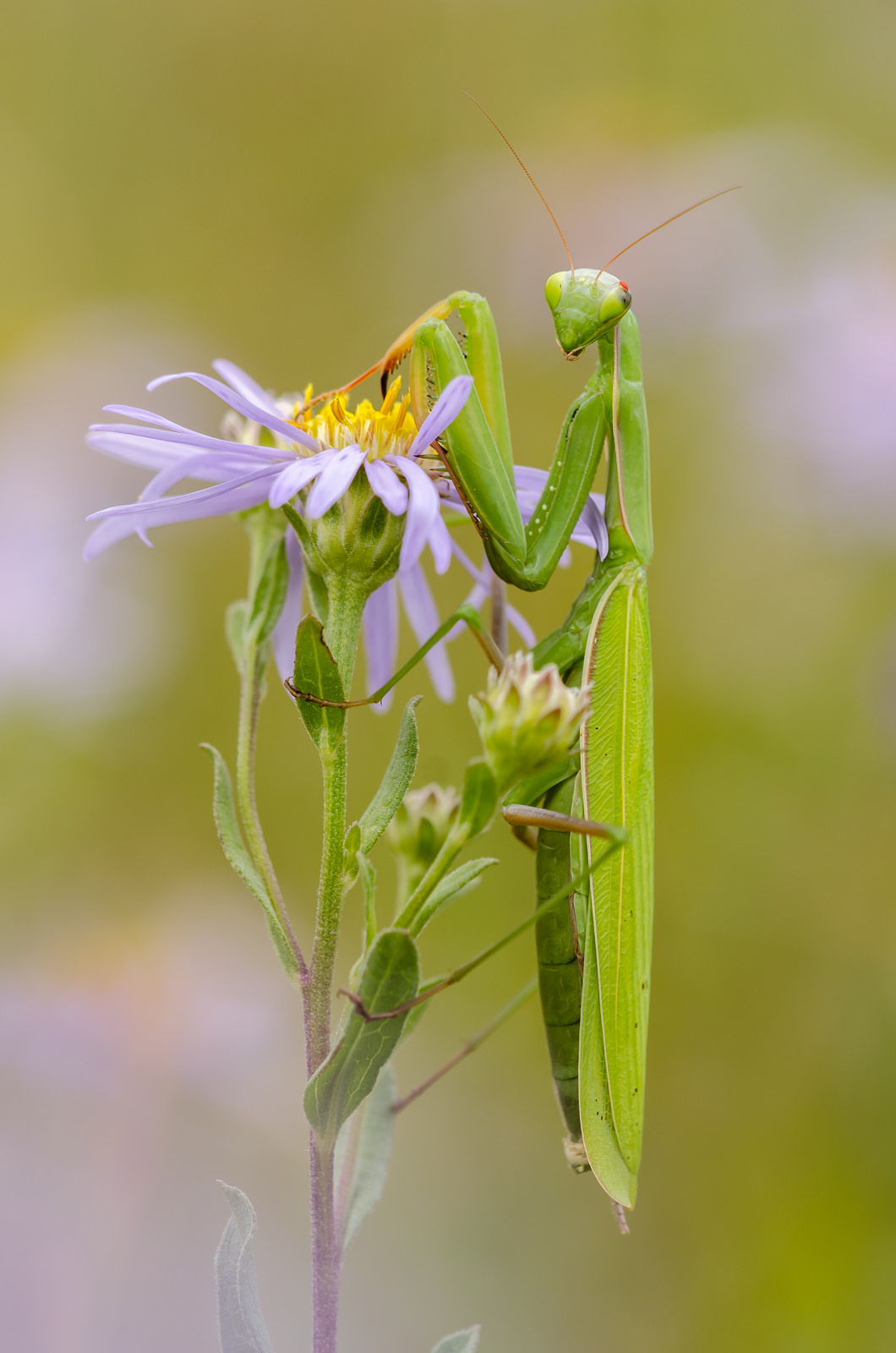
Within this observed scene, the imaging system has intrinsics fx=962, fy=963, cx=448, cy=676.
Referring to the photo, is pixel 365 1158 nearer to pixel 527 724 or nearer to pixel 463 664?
pixel 527 724

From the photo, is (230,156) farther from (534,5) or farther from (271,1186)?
(271,1186)

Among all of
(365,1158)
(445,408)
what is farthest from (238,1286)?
(445,408)

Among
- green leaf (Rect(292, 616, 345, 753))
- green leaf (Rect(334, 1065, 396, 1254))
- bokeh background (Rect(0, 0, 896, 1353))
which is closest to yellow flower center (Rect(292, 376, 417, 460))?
green leaf (Rect(292, 616, 345, 753))

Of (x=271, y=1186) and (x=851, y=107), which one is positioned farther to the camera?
(x=851, y=107)

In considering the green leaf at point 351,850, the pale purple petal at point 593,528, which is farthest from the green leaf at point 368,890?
the pale purple petal at point 593,528

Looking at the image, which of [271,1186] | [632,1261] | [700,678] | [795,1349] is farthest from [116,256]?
[795,1349]

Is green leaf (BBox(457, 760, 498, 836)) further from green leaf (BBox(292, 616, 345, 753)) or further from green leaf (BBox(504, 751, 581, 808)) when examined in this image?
green leaf (BBox(504, 751, 581, 808))
